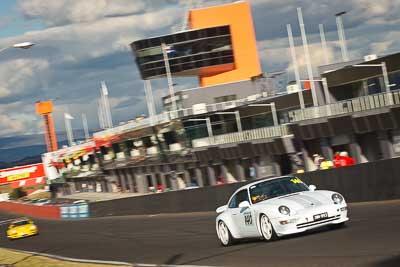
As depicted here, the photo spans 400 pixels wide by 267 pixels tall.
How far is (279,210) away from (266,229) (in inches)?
33.7

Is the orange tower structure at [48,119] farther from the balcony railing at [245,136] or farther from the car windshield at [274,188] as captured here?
the car windshield at [274,188]

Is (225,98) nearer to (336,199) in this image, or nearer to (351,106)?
(351,106)

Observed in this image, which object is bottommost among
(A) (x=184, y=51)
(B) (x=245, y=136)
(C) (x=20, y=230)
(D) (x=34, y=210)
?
(D) (x=34, y=210)

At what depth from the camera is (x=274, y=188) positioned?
51.4 feet

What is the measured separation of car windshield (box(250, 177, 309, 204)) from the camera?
15516mm

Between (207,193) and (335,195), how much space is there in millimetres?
19568

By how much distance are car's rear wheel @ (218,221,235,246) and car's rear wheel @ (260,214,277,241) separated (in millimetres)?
1283

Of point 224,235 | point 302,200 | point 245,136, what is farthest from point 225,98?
point 302,200

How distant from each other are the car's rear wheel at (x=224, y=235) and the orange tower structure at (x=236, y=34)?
75.8 metres

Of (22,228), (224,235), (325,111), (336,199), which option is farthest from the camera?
(325,111)

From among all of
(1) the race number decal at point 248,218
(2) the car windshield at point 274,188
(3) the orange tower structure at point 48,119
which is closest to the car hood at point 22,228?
(1) the race number decal at point 248,218

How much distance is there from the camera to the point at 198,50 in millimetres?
86438

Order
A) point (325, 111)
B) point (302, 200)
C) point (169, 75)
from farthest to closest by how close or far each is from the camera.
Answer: point (169, 75)
point (325, 111)
point (302, 200)

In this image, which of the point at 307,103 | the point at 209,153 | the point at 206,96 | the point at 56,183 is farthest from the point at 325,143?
the point at 56,183
